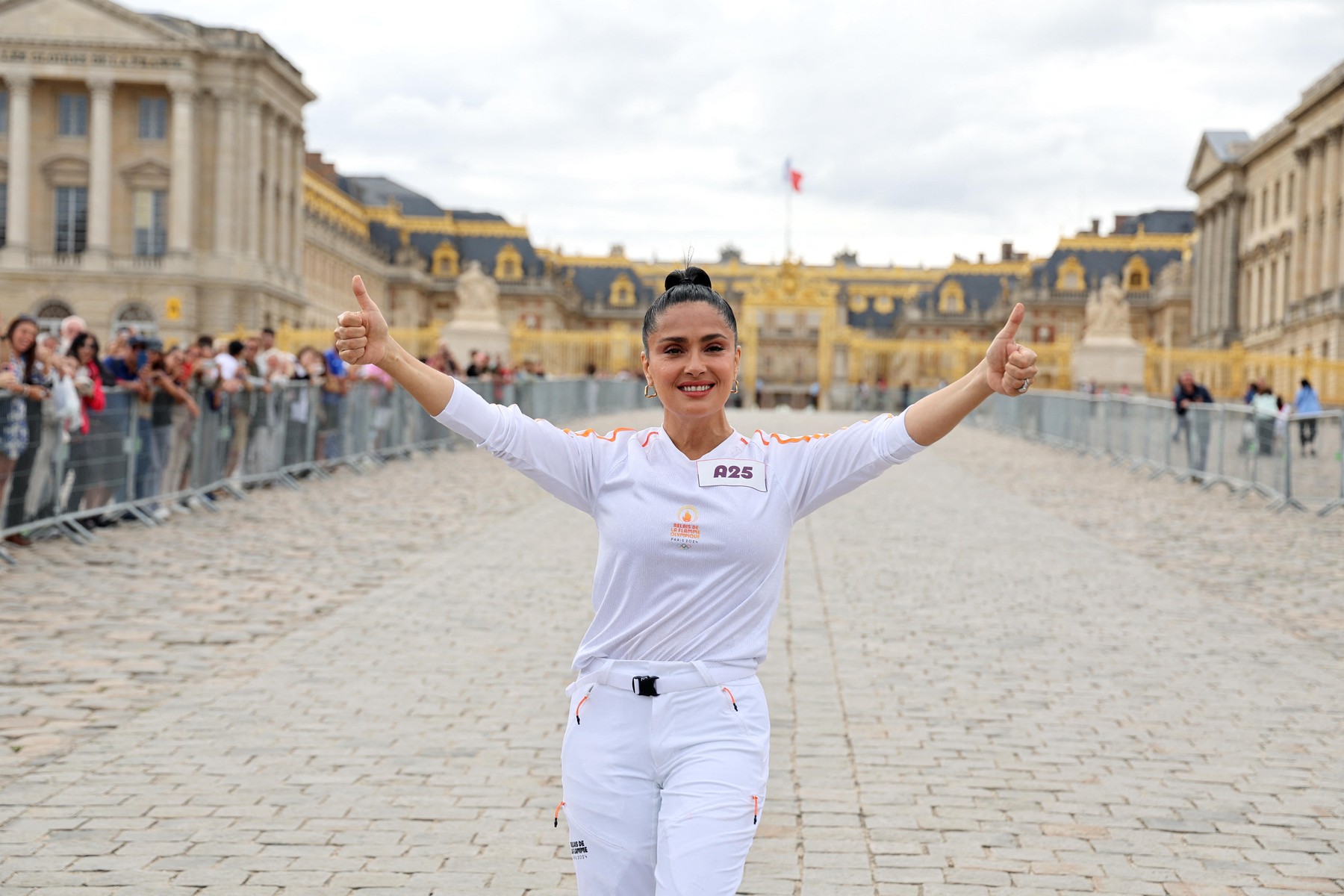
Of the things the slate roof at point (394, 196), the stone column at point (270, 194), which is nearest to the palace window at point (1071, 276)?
the slate roof at point (394, 196)

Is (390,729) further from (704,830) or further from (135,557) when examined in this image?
(135,557)

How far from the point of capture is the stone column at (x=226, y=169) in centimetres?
6397

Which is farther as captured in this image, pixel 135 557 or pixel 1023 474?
pixel 1023 474

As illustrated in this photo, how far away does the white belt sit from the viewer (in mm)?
2943

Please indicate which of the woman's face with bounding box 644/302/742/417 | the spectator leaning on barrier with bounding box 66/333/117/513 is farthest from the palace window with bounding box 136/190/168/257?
the woman's face with bounding box 644/302/742/417

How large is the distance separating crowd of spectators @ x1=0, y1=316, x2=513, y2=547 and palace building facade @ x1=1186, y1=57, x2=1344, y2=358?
49.9m

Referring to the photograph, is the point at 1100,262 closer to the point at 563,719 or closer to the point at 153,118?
the point at 153,118

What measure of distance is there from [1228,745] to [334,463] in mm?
15442

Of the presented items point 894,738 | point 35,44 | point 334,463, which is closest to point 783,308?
point 35,44

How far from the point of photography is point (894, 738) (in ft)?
20.2

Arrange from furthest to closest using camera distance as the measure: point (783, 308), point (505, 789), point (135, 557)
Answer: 1. point (783, 308)
2. point (135, 557)
3. point (505, 789)

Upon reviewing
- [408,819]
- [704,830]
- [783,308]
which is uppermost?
[783,308]

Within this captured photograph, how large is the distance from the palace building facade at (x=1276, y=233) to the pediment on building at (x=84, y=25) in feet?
160

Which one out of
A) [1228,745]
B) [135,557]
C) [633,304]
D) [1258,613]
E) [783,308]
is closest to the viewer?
[1228,745]
